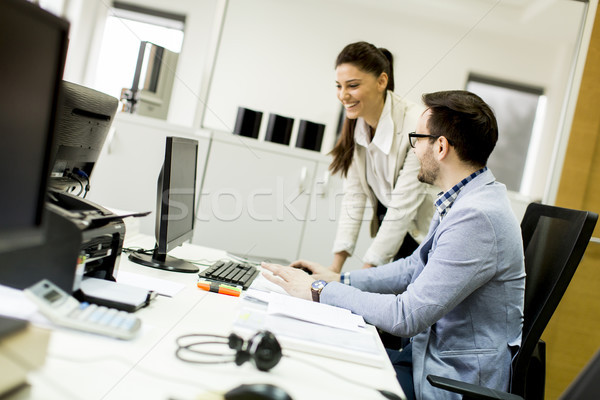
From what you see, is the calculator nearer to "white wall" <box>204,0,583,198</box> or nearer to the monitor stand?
the monitor stand

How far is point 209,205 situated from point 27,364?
2.19 m

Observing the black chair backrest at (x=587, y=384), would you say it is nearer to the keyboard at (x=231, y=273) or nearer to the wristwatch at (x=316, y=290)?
the wristwatch at (x=316, y=290)

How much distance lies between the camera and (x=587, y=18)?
8.73 ft

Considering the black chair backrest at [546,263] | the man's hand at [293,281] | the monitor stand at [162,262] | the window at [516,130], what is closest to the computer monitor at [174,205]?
the monitor stand at [162,262]

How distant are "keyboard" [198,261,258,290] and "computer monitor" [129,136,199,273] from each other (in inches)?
3.3

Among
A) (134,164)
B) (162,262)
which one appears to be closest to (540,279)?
(162,262)

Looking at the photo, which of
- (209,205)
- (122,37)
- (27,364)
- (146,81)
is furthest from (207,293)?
(122,37)

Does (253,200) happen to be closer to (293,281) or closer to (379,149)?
(379,149)

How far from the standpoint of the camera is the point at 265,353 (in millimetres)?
800

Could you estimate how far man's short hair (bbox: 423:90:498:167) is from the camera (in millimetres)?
1334

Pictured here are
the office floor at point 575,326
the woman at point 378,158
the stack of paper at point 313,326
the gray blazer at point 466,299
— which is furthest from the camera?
the office floor at point 575,326

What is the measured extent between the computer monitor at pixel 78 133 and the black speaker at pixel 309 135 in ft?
5.04

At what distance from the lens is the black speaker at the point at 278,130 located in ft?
9.34

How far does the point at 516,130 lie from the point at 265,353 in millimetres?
4643
